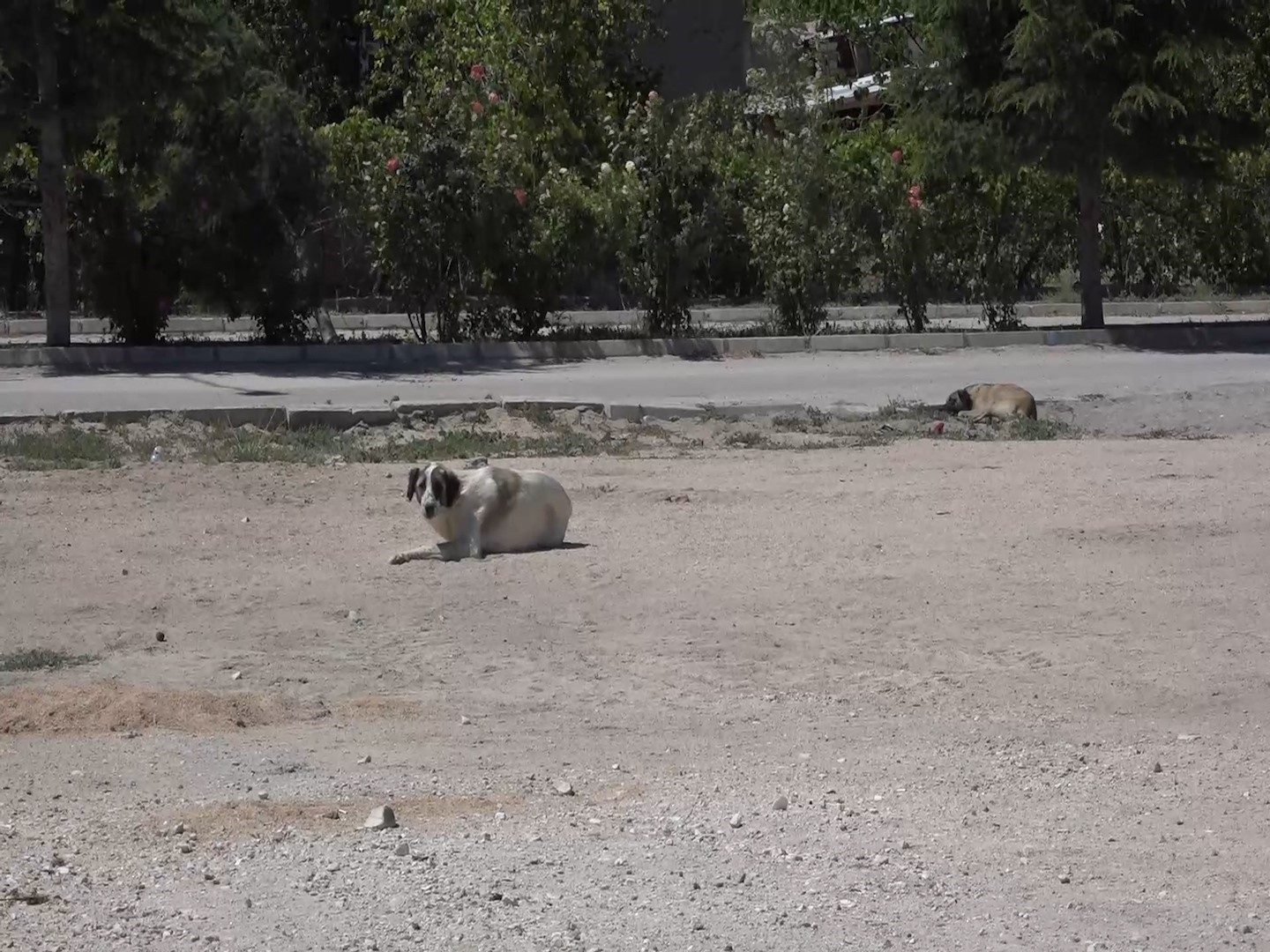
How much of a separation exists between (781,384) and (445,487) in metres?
9.66

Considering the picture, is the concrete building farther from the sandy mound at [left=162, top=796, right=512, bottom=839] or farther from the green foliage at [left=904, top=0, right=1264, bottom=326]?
the sandy mound at [left=162, top=796, right=512, bottom=839]

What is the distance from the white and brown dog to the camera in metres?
10.0

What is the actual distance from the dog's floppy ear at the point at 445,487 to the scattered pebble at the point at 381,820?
4.27 meters

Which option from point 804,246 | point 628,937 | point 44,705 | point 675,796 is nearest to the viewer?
point 628,937

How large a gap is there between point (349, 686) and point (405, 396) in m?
9.98

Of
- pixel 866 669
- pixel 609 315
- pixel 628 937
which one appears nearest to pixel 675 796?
pixel 628 937

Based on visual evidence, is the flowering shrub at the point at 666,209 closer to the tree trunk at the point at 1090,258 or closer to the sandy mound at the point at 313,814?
the tree trunk at the point at 1090,258

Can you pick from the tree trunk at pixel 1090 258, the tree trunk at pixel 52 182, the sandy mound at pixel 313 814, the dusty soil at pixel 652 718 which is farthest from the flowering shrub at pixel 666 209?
the sandy mound at pixel 313 814

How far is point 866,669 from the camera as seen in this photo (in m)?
7.98

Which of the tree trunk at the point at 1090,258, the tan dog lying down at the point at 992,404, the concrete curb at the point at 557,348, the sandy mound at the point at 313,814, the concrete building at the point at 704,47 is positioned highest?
the concrete building at the point at 704,47

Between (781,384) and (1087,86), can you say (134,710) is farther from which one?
(1087,86)

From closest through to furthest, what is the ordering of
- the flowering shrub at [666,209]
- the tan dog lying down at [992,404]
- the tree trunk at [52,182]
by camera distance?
the tan dog lying down at [992,404]
the tree trunk at [52,182]
the flowering shrub at [666,209]

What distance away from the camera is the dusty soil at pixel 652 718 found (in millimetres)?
5020

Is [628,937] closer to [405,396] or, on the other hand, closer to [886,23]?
[405,396]
